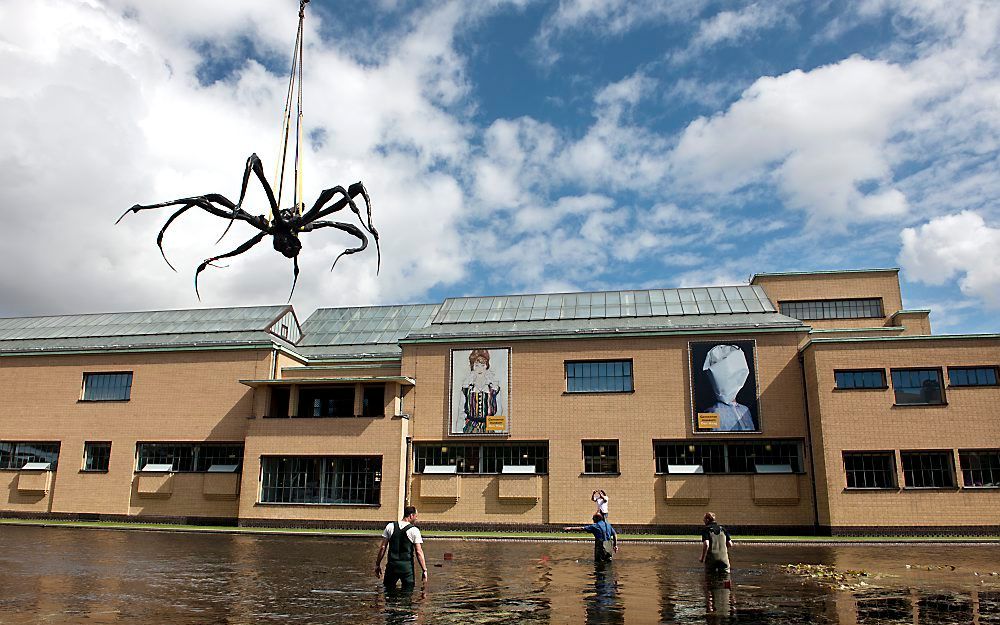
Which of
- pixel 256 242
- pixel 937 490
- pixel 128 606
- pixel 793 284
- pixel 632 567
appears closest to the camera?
pixel 128 606

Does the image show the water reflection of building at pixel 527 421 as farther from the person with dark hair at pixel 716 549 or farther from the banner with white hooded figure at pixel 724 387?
the person with dark hair at pixel 716 549

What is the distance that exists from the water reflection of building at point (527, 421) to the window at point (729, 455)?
9 cm

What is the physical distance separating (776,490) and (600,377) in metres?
9.01

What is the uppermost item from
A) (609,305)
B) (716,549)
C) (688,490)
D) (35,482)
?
(609,305)

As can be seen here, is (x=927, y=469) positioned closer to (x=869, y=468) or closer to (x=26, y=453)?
(x=869, y=468)

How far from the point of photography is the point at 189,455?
36.5 m

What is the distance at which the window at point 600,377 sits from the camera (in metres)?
33.8

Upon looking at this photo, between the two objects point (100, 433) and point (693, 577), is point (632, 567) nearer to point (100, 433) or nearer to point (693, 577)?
point (693, 577)

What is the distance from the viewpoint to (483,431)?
112ft

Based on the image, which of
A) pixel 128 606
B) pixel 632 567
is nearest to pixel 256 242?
pixel 128 606

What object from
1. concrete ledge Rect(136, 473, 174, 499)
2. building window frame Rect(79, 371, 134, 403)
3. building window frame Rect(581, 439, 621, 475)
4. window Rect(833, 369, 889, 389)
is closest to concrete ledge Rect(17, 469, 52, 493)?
building window frame Rect(79, 371, 134, 403)

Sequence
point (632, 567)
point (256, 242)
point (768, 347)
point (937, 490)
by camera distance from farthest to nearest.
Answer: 1. point (768, 347)
2. point (937, 490)
3. point (632, 567)
4. point (256, 242)

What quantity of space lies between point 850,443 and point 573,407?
11.7 metres

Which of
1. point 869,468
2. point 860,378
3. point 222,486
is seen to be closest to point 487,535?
point 222,486
